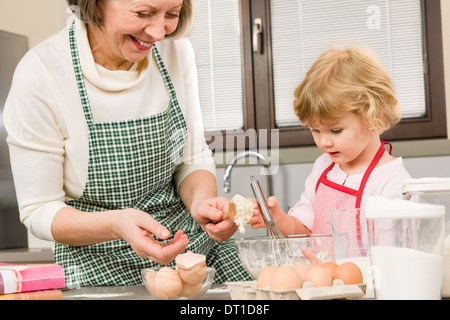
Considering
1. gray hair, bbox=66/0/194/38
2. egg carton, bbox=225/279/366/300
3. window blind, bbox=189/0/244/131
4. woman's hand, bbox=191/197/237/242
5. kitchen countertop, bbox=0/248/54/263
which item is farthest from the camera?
kitchen countertop, bbox=0/248/54/263

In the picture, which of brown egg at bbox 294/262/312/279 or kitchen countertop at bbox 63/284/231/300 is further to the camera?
kitchen countertop at bbox 63/284/231/300

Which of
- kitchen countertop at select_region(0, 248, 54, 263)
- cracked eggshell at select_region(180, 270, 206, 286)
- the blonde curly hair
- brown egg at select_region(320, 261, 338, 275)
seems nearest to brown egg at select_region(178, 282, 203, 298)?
cracked eggshell at select_region(180, 270, 206, 286)

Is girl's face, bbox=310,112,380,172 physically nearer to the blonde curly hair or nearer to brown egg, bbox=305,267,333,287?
the blonde curly hair

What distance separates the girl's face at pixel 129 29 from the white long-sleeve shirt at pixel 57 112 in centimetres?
2

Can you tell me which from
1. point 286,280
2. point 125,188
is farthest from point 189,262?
point 125,188

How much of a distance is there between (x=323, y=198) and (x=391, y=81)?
18cm

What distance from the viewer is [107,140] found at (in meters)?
0.67

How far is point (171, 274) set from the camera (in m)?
0.43

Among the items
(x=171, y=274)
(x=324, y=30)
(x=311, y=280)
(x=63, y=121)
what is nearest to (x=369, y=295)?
(x=311, y=280)

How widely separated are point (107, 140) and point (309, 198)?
29cm

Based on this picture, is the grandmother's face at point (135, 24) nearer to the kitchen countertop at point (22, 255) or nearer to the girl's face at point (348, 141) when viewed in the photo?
the girl's face at point (348, 141)

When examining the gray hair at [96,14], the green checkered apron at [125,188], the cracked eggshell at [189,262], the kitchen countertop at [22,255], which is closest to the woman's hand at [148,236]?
the cracked eggshell at [189,262]

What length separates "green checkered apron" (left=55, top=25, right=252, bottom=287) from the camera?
0.67m

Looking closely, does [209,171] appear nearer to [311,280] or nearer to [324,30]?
[324,30]
